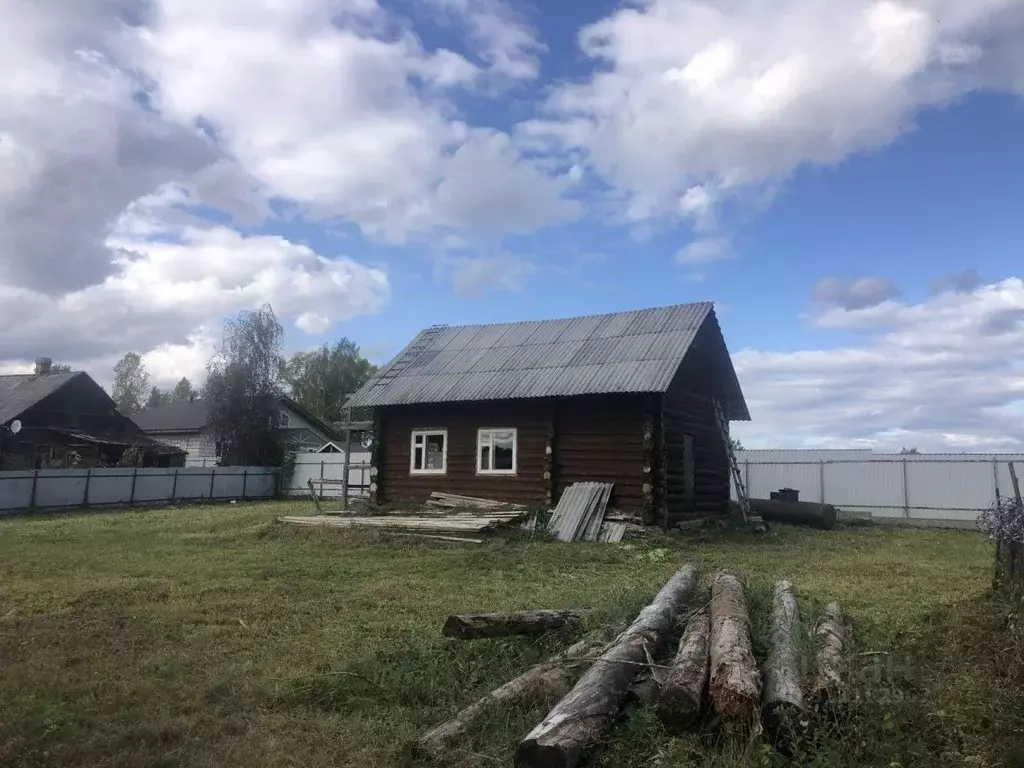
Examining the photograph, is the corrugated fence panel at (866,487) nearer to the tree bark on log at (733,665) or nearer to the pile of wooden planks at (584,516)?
the pile of wooden planks at (584,516)

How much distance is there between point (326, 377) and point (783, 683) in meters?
60.9

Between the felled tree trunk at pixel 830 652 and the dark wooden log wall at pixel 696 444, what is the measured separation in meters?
10.6

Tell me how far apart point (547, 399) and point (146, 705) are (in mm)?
13753

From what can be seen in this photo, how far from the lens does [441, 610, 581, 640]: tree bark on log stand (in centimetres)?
707

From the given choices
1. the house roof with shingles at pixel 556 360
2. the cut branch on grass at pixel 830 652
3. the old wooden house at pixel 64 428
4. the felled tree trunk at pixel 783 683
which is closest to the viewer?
the felled tree trunk at pixel 783 683

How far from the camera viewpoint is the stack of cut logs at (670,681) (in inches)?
180

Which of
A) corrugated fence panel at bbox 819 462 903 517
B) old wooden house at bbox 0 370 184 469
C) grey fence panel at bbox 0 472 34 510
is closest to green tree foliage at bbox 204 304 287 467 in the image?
old wooden house at bbox 0 370 184 469

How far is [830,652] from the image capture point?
5.89 metres

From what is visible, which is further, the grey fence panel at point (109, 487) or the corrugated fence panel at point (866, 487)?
the grey fence panel at point (109, 487)

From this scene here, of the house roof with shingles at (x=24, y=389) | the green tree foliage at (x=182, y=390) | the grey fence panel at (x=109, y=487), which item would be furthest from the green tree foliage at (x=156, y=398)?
the grey fence panel at (x=109, y=487)

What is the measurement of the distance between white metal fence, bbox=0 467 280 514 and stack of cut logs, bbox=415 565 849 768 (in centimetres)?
2284

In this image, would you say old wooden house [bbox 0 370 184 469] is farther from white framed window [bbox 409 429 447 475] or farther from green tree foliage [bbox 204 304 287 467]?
white framed window [bbox 409 429 447 475]

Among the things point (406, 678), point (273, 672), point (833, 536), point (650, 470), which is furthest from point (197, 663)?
point (833, 536)

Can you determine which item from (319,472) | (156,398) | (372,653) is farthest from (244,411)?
(156,398)
